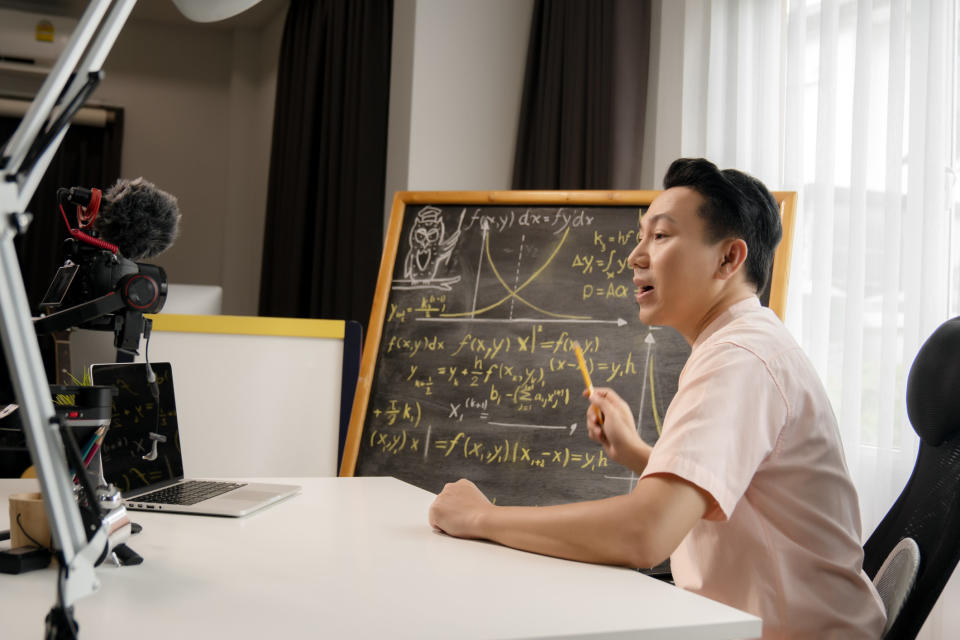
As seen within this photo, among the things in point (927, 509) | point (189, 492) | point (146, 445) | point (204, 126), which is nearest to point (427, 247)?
point (146, 445)

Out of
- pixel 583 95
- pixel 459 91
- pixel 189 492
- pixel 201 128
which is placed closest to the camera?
pixel 189 492

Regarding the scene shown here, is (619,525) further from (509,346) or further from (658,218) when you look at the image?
(509,346)

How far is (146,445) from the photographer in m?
1.57

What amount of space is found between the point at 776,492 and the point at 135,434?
1086 millimetres

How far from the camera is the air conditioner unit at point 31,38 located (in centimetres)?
475

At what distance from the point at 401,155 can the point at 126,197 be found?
2290mm

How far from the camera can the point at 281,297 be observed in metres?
4.62

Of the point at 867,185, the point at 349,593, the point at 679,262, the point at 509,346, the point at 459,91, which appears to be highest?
the point at 459,91

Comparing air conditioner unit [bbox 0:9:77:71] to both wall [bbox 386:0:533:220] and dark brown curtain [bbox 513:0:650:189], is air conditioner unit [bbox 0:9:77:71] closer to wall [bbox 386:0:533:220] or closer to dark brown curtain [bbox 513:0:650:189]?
wall [bbox 386:0:533:220]

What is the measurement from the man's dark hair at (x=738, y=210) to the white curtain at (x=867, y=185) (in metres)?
0.92

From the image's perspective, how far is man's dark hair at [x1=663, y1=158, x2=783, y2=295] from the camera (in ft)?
4.16

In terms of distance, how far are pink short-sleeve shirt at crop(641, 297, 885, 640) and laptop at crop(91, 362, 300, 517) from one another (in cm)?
68

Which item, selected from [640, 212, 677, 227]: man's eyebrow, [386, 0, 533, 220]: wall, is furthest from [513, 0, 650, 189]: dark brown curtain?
[640, 212, 677, 227]: man's eyebrow

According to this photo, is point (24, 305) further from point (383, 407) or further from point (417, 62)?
point (417, 62)
